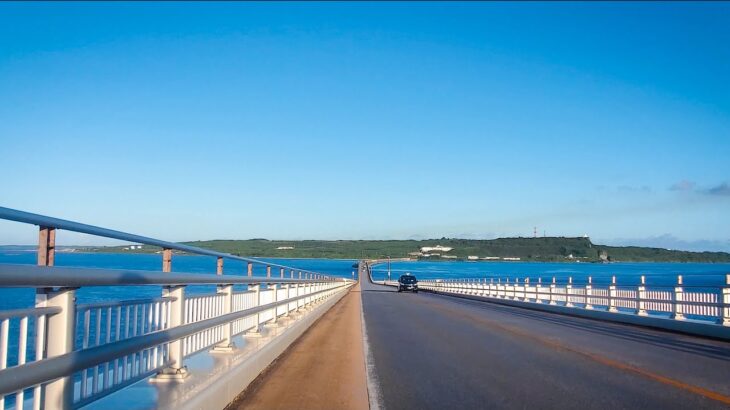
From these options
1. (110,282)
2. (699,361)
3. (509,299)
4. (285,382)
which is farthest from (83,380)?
(509,299)

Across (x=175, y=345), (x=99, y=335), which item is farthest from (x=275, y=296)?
(x=99, y=335)

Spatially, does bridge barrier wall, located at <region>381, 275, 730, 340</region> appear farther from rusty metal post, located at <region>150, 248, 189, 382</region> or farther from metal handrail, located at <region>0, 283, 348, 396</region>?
metal handrail, located at <region>0, 283, 348, 396</region>

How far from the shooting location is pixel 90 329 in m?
5.46

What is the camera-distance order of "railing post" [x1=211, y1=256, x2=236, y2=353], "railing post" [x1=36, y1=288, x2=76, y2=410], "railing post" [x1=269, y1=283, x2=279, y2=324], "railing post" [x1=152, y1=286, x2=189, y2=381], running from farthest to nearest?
"railing post" [x1=269, y1=283, x2=279, y2=324], "railing post" [x1=211, y1=256, x2=236, y2=353], "railing post" [x1=152, y1=286, x2=189, y2=381], "railing post" [x1=36, y1=288, x2=76, y2=410]

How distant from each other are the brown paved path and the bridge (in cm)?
3

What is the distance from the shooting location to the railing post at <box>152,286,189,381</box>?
265 inches

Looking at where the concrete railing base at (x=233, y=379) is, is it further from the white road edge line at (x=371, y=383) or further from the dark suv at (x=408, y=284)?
the dark suv at (x=408, y=284)

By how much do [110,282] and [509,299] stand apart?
1392 inches

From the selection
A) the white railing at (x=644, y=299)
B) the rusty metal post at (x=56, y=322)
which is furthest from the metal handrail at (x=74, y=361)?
the white railing at (x=644, y=299)

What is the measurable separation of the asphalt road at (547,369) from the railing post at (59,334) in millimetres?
4564

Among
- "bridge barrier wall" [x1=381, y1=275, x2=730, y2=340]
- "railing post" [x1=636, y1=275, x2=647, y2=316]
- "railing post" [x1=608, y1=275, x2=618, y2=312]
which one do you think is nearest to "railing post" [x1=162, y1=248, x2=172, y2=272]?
"bridge barrier wall" [x1=381, y1=275, x2=730, y2=340]

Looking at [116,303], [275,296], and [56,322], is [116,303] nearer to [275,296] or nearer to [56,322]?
[56,322]

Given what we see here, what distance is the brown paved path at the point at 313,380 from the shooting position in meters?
8.24

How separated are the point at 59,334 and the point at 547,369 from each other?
28.1 ft
